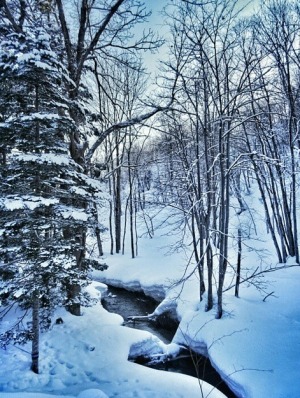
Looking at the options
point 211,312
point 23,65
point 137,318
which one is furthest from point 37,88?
point 137,318

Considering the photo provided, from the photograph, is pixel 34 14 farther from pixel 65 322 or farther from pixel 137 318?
pixel 137 318

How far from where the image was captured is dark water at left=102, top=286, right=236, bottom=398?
212 inches

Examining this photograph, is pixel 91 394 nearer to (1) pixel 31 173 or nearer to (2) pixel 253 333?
(2) pixel 253 333

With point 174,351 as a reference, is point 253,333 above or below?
above

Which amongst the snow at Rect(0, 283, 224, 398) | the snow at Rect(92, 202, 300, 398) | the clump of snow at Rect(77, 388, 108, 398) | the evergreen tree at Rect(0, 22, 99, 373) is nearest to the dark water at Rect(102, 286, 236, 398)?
the snow at Rect(92, 202, 300, 398)

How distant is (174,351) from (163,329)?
199 centimetres

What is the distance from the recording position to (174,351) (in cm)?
637

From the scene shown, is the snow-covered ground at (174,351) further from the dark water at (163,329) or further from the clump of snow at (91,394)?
the dark water at (163,329)

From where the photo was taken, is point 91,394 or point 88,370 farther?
point 88,370

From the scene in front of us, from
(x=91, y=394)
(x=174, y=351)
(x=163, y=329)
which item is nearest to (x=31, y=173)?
(x=91, y=394)

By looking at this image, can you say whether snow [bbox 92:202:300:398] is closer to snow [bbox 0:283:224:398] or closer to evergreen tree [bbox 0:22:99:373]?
snow [bbox 0:283:224:398]

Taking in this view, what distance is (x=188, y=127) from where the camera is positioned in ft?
33.2

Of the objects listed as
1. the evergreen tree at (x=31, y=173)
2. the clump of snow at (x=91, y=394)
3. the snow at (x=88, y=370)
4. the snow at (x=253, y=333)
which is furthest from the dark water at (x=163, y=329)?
the evergreen tree at (x=31, y=173)

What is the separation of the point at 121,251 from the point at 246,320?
40.9 feet
